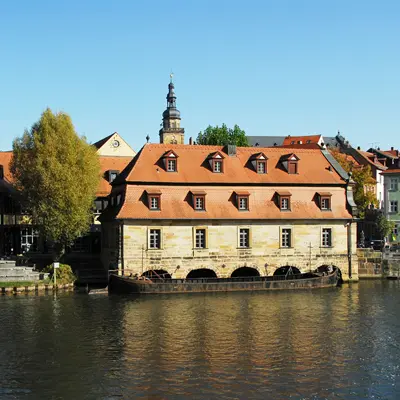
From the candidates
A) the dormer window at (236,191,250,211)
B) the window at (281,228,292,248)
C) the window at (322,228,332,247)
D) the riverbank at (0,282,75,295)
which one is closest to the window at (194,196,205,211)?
the dormer window at (236,191,250,211)

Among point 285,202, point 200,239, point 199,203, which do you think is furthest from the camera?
point 285,202

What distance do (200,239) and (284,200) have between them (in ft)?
31.4

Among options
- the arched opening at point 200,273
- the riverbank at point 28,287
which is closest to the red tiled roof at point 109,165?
the arched opening at point 200,273

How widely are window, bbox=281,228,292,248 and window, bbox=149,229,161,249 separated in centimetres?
1229

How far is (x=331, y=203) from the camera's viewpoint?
62.0 m

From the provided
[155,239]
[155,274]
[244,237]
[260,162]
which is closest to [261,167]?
[260,162]

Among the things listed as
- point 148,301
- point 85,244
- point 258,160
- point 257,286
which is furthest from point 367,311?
point 85,244

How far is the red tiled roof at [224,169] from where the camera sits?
58.5m

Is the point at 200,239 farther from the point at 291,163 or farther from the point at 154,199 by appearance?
the point at 291,163

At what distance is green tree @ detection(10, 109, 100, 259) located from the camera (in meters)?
58.0

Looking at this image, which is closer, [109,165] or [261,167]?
[261,167]

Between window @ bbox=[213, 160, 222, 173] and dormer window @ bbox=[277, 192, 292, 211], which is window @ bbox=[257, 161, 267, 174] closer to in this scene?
dormer window @ bbox=[277, 192, 292, 211]

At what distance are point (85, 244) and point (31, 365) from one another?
42.1 metres

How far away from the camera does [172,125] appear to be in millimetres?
149750
